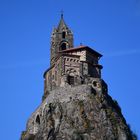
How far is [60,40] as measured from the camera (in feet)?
409

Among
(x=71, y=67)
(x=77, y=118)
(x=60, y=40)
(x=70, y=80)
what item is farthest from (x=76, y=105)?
(x=60, y=40)

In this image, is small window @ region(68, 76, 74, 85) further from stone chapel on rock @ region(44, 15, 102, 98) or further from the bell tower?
the bell tower

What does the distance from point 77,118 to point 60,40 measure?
28131mm

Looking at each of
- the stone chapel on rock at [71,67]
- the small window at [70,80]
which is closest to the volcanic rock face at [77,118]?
the small window at [70,80]

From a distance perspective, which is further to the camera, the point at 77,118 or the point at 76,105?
the point at 76,105

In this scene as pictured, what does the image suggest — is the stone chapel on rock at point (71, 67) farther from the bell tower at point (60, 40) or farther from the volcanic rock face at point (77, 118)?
the volcanic rock face at point (77, 118)

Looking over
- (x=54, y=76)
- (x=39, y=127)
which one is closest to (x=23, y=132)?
(x=39, y=127)

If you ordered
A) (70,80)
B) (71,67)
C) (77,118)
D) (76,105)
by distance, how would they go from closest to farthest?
(77,118)
(76,105)
(70,80)
(71,67)

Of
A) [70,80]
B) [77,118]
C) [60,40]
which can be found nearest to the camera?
[77,118]

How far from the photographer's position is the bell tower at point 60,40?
12319 cm

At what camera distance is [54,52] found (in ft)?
403

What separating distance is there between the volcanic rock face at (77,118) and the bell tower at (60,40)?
1580cm

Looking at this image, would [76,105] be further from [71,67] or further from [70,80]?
[71,67]

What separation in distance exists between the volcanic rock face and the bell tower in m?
15.8
